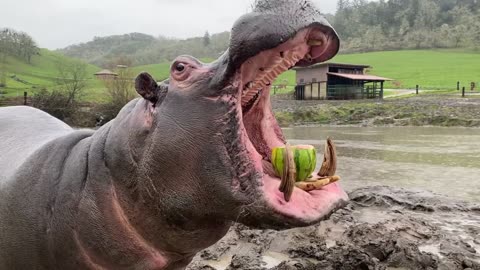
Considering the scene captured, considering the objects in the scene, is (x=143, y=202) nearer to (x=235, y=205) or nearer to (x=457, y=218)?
(x=235, y=205)

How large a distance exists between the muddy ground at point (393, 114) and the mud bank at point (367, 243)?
15.9 m

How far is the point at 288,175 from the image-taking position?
1446 mm

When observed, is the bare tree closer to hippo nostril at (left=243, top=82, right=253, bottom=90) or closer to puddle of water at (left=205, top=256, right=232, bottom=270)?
puddle of water at (left=205, top=256, right=232, bottom=270)

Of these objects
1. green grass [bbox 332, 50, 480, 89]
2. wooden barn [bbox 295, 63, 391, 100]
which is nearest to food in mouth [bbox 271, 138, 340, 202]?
wooden barn [bbox 295, 63, 391, 100]

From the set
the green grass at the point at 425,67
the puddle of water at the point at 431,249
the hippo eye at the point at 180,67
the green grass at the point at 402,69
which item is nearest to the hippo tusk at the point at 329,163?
the hippo eye at the point at 180,67

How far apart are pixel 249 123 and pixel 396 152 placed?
1155cm

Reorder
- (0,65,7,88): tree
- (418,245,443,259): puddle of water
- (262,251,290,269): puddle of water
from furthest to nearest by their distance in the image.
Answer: (0,65,7,88): tree → (418,245,443,259): puddle of water → (262,251,290,269): puddle of water

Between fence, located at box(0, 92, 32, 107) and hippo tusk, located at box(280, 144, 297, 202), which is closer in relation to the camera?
hippo tusk, located at box(280, 144, 297, 202)

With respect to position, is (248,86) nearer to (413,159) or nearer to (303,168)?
(303,168)

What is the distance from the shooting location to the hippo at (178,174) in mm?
1491

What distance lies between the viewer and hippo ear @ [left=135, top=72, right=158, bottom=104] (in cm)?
169

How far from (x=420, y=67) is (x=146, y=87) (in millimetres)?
59500

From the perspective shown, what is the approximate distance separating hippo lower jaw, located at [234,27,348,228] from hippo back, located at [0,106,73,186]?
1141mm

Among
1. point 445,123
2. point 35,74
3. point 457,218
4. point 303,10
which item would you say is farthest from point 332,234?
point 35,74
